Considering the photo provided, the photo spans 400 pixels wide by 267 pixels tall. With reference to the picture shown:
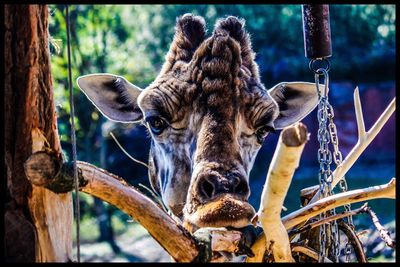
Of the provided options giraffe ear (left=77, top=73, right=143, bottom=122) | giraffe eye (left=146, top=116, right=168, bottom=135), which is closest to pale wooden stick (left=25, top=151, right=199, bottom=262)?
giraffe eye (left=146, top=116, right=168, bottom=135)

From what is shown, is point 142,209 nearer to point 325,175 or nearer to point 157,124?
point 325,175

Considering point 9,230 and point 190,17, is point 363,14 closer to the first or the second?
point 190,17

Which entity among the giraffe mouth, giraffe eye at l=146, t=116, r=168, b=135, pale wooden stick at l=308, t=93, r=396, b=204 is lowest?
the giraffe mouth

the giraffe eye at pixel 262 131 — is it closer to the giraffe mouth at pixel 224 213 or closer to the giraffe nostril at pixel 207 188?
the giraffe nostril at pixel 207 188

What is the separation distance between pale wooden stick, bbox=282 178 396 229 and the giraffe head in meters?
0.46

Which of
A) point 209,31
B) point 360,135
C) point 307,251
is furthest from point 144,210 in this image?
point 209,31

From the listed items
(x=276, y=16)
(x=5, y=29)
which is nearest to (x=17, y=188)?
(x=5, y=29)

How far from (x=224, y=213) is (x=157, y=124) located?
1.73 meters

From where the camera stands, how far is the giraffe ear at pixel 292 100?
22.1 ft

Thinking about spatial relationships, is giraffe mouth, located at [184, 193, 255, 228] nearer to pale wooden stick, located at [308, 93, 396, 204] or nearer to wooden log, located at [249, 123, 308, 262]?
wooden log, located at [249, 123, 308, 262]

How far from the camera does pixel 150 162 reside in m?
6.70

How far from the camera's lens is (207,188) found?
4.79 metres

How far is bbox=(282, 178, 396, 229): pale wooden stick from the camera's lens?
4020mm

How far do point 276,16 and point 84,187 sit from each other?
18.3 m
